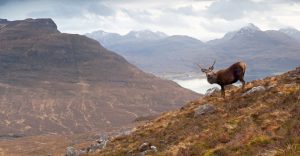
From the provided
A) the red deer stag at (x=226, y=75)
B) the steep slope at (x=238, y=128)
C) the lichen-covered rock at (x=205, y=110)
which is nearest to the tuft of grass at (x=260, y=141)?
the steep slope at (x=238, y=128)

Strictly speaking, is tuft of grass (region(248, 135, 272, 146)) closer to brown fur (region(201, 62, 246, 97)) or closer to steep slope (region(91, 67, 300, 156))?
steep slope (region(91, 67, 300, 156))

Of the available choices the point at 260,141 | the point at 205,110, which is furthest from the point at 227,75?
the point at 260,141

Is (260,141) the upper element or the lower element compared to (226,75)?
lower

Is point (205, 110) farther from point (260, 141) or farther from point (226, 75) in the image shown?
point (260, 141)

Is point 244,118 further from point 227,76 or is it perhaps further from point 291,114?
point 227,76

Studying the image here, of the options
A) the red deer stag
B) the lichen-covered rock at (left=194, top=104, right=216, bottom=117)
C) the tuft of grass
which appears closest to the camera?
the tuft of grass

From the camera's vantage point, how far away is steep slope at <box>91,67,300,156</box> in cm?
1894

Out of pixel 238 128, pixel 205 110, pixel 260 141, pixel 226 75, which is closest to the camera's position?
pixel 260 141

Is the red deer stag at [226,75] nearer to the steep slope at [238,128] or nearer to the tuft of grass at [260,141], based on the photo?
the steep slope at [238,128]

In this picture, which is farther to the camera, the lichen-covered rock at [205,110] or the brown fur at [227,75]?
the brown fur at [227,75]

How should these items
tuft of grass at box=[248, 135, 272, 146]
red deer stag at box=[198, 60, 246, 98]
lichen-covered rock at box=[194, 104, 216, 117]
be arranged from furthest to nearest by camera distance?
1. red deer stag at box=[198, 60, 246, 98]
2. lichen-covered rock at box=[194, 104, 216, 117]
3. tuft of grass at box=[248, 135, 272, 146]

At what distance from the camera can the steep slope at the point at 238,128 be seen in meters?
18.9

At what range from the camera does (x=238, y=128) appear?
2344 cm

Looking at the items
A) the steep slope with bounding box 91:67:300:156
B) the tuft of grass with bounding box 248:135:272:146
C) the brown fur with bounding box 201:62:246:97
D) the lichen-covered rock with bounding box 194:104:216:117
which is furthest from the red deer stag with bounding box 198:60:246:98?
the tuft of grass with bounding box 248:135:272:146
